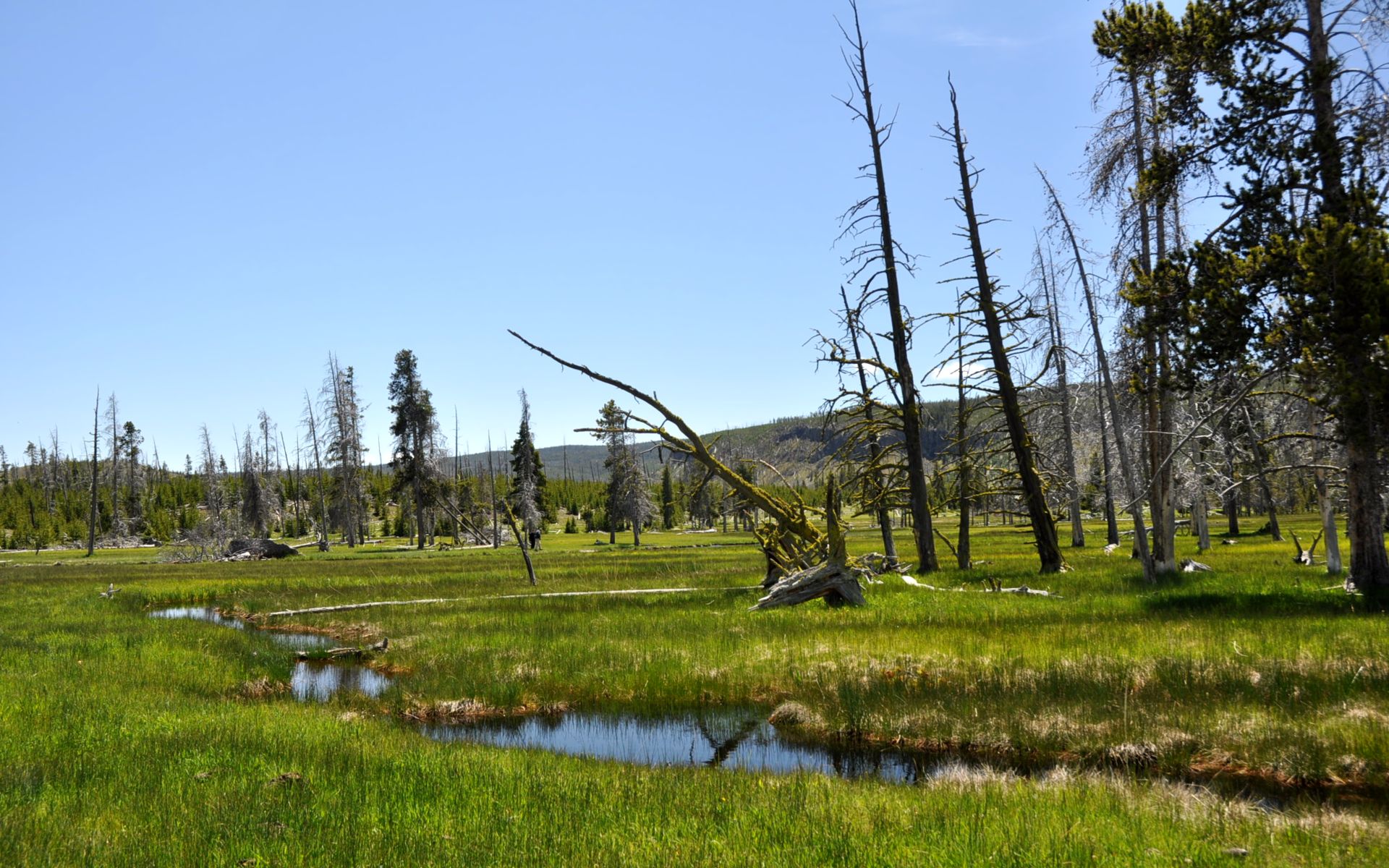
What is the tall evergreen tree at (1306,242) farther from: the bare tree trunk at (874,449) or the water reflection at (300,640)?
the water reflection at (300,640)

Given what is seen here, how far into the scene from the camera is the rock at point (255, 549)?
189ft

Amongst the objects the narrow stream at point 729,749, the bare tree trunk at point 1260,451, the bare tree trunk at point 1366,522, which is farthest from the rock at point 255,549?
the bare tree trunk at point 1366,522

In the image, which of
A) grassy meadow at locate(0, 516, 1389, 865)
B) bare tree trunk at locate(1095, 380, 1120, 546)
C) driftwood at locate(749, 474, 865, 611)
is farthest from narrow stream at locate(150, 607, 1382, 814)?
bare tree trunk at locate(1095, 380, 1120, 546)

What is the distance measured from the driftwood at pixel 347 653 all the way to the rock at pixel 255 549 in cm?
4433

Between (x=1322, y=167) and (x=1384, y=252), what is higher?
(x=1322, y=167)

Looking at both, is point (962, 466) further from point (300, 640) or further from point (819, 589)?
point (300, 640)

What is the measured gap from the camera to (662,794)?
7.76 meters

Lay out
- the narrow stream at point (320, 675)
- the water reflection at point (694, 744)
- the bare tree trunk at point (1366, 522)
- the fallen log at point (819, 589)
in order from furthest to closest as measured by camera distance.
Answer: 1. the fallen log at point (819, 589)
2. the narrow stream at point (320, 675)
3. the bare tree trunk at point (1366, 522)
4. the water reflection at point (694, 744)

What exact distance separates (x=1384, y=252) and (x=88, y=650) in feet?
79.7

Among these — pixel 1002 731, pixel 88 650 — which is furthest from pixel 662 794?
pixel 88 650

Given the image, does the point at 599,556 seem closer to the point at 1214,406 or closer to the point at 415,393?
the point at 415,393

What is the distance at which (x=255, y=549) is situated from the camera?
57781 millimetres

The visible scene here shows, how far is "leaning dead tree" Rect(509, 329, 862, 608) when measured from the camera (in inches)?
760

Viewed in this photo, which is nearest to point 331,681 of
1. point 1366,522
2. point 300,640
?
point 300,640
